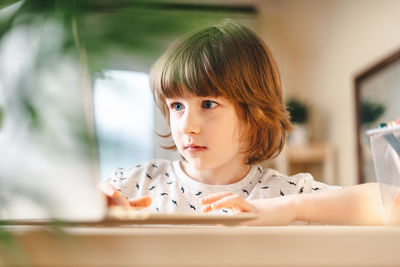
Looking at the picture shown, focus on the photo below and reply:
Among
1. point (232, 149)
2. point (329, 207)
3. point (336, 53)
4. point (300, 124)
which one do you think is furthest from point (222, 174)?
point (300, 124)

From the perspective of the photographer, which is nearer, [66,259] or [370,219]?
[66,259]

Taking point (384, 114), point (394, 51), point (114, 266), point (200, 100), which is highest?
point (394, 51)

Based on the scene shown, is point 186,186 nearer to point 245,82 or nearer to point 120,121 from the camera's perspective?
point 245,82

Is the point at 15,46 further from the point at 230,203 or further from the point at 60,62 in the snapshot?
the point at 230,203

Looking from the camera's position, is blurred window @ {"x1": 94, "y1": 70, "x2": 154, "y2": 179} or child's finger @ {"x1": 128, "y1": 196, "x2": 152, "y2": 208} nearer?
blurred window @ {"x1": 94, "y1": 70, "x2": 154, "y2": 179}

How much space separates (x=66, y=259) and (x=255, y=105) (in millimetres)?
401

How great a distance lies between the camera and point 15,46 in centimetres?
16

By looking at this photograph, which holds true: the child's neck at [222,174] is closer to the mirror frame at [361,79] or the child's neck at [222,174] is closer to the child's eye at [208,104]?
the child's eye at [208,104]

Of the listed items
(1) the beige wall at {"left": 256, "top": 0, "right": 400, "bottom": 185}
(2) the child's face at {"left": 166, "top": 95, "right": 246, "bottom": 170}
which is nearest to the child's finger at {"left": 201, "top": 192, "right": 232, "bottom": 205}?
(2) the child's face at {"left": 166, "top": 95, "right": 246, "bottom": 170}

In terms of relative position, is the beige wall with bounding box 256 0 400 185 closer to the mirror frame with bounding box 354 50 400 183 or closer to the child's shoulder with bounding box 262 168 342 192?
the mirror frame with bounding box 354 50 400 183

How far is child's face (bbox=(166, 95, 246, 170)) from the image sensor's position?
49 cm

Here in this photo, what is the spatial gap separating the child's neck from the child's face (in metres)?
0.03

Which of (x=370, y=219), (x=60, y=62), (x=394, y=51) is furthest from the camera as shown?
(x=394, y=51)

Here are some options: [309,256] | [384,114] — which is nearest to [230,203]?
[309,256]
